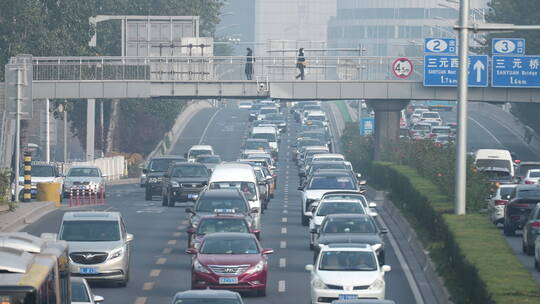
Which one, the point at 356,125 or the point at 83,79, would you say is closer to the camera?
the point at 83,79

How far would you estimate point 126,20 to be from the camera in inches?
3329

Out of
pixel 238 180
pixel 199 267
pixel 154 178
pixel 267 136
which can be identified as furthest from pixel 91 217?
pixel 267 136

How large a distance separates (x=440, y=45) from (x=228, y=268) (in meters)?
40.6

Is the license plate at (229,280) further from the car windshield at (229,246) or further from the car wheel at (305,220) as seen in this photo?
the car wheel at (305,220)

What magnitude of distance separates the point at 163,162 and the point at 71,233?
3217cm

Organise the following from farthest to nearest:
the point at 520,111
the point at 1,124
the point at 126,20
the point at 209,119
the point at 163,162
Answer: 1. the point at 209,119
2. the point at 520,111
3. the point at 126,20
4. the point at 1,124
5. the point at 163,162

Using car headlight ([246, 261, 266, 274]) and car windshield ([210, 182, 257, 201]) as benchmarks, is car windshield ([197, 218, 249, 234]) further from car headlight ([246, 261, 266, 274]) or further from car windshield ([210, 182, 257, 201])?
car windshield ([210, 182, 257, 201])

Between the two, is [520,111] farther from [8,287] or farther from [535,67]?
[8,287]

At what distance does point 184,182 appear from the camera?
55250mm

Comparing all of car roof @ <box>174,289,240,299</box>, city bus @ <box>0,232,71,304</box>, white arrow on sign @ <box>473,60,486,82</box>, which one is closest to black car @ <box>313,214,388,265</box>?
car roof @ <box>174,289,240,299</box>

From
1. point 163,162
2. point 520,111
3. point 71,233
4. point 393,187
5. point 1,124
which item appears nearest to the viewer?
point 71,233

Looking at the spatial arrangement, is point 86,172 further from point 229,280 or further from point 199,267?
point 229,280

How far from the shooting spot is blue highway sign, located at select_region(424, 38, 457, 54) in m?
67.8

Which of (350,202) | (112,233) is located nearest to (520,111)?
(350,202)
